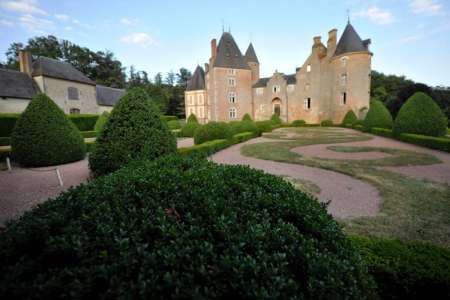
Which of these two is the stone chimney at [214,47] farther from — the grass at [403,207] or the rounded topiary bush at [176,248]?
the rounded topiary bush at [176,248]

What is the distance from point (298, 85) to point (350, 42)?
7.27 metres

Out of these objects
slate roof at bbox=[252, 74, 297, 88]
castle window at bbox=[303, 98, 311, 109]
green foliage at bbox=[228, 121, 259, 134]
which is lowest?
green foliage at bbox=[228, 121, 259, 134]

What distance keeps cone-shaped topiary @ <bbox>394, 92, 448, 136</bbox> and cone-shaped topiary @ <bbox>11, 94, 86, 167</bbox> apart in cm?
1762

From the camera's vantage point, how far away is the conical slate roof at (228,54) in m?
30.0

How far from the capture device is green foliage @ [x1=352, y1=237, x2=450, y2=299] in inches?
67.2

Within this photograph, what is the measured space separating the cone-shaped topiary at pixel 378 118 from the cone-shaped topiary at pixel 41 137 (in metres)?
20.8

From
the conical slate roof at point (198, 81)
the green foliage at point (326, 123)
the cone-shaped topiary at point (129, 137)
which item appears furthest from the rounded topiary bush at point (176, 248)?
the conical slate roof at point (198, 81)

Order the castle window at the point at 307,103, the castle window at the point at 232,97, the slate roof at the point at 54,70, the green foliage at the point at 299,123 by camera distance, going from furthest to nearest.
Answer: the castle window at the point at 232,97
the castle window at the point at 307,103
the green foliage at the point at 299,123
the slate roof at the point at 54,70

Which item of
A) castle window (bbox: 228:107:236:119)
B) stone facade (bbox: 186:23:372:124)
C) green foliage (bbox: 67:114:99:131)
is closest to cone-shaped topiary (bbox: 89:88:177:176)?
green foliage (bbox: 67:114:99:131)

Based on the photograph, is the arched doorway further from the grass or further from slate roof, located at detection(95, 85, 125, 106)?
the grass

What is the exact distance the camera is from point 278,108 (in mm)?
32188

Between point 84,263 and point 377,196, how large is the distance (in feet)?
18.3

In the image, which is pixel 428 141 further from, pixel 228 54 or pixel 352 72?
pixel 228 54

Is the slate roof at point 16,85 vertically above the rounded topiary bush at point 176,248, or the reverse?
the slate roof at point 16,85
